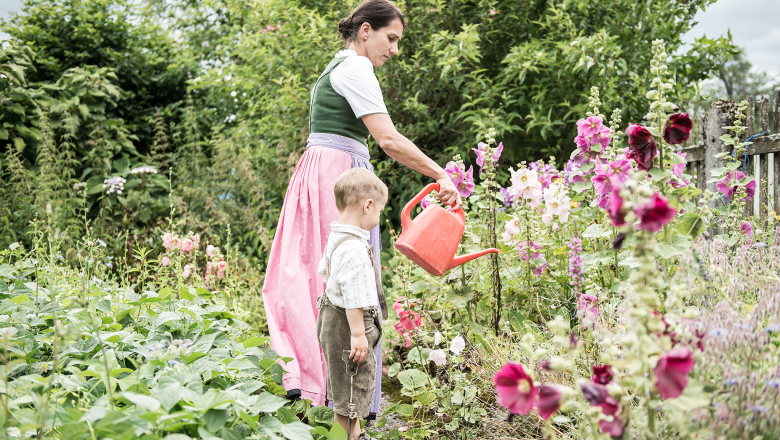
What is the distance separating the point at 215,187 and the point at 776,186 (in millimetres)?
4209

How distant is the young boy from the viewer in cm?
169

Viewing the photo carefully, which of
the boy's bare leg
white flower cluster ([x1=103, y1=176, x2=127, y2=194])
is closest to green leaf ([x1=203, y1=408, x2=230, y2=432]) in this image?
the boy's bare leg

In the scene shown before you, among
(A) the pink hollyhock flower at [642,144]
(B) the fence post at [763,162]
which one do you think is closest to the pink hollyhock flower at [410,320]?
(A) the pink hollyhock flower at [642,144]

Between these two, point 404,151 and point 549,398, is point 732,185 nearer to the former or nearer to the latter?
point 404,151

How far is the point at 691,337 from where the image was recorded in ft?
3.28

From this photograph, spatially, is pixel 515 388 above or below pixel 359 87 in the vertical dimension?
below

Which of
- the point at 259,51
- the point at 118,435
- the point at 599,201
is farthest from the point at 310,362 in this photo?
the point at 259,51

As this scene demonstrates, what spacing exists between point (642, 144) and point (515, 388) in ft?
2.32

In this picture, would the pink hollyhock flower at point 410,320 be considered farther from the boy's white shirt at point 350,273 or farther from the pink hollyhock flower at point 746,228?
the pink hollyhock flower at point 746,228

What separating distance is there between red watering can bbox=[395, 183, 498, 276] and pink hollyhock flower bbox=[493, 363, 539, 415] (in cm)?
77

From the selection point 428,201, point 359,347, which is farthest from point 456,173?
point 359,347

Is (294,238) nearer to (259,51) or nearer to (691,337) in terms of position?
(691,337)

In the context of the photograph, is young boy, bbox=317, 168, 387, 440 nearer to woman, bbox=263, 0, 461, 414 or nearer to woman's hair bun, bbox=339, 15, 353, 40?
woman, bbox=263, 0, 461, 414

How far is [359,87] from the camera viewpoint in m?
1.94
